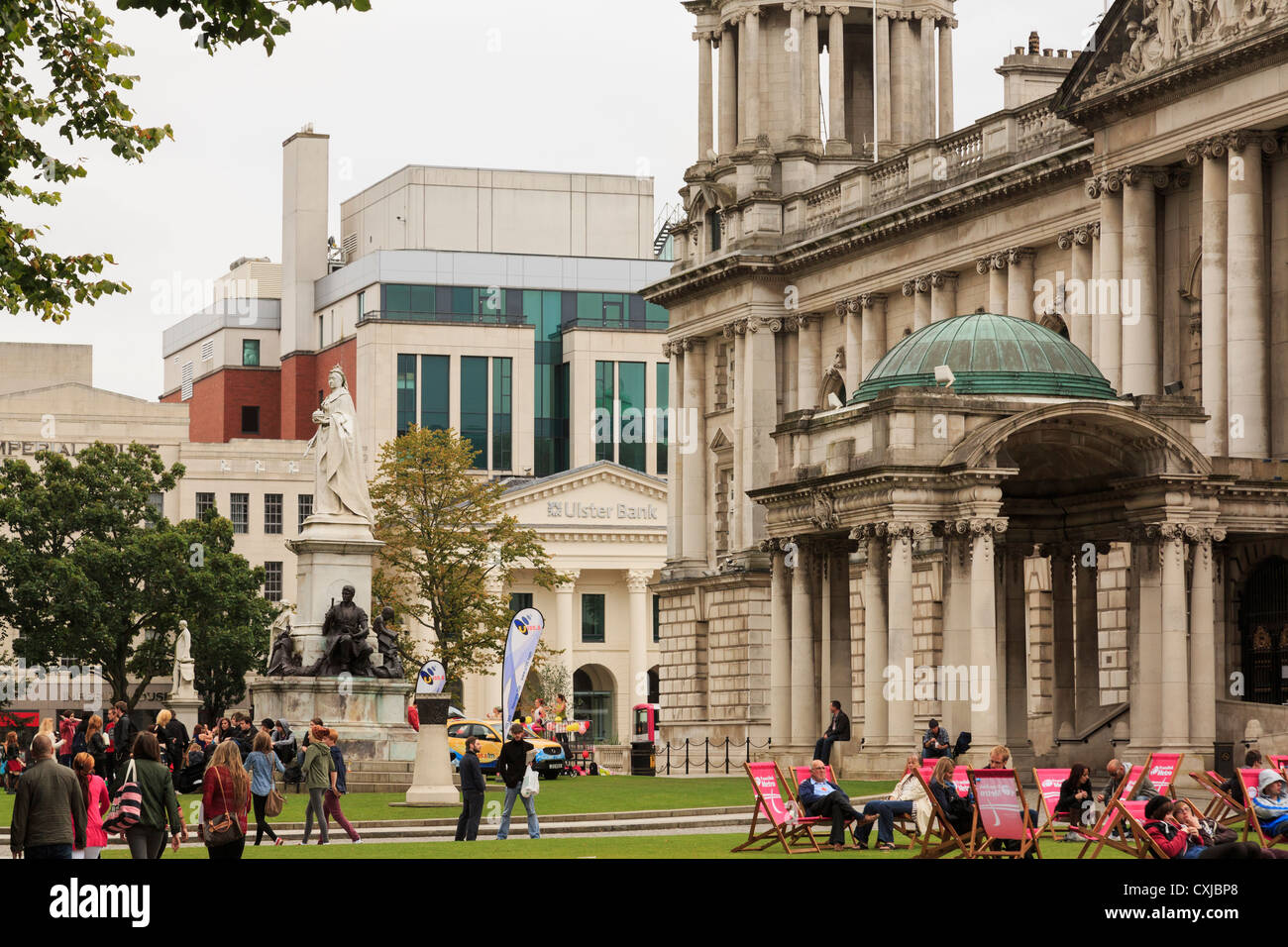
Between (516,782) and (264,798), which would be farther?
(516,782)

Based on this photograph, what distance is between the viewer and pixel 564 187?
136 meters

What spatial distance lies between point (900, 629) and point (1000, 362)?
18.2 ft

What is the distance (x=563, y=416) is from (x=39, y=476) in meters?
49.8

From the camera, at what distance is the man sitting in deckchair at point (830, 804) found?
95.0 feet

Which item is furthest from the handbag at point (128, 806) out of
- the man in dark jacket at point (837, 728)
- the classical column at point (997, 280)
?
the classical column at point (997, 280)

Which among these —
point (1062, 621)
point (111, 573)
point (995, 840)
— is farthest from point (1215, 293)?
point (111, 573)

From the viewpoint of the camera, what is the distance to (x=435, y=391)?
12531 cm

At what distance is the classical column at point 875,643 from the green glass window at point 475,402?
82.4 meters

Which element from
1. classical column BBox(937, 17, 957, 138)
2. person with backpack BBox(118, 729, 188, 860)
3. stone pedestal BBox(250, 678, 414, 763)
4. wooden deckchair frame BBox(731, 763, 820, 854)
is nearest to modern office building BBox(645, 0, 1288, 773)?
classical column BBox(937, 17, 957, 138)

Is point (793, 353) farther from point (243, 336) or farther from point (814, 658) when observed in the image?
point (243, 336)

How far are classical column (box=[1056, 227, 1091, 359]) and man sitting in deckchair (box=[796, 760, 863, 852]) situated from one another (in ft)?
102

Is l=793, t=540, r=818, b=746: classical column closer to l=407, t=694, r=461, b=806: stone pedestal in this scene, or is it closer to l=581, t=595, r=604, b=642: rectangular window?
l=407, t=694, r=461, b=806: stone pedestal

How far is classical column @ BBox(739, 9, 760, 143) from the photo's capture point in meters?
79.4
